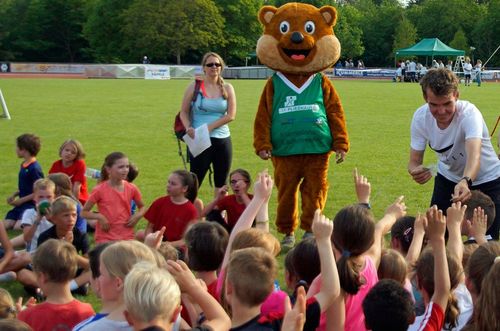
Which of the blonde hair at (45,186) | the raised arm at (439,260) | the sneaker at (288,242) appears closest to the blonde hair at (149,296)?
the raised arm at (439,260)

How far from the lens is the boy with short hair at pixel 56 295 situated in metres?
4.01

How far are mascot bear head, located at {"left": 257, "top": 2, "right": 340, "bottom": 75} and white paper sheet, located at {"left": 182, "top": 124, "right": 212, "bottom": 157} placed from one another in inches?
38.7

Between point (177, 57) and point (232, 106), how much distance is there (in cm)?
6783

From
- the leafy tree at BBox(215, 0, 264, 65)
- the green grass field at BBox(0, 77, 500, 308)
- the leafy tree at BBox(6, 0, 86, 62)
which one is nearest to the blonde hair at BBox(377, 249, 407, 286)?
the green grass field at BBox(0, 77, 500, 308)

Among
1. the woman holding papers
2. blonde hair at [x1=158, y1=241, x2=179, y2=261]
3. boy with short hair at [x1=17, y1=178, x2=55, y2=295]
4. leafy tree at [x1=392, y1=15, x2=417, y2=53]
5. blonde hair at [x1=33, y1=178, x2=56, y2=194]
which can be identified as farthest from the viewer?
leafy tree at [x1=392, y1=15, x2=417, y2=53]

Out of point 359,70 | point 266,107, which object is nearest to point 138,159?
point 266,107

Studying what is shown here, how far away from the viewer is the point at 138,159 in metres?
12.9

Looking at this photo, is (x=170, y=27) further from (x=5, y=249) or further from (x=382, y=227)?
(x=382, y=227)

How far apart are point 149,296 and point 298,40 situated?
5.06m

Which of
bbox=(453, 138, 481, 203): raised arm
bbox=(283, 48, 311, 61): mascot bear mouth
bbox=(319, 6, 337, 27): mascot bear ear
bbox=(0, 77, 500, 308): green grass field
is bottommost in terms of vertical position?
bbox=(0, 77, 500, 308): green grass field

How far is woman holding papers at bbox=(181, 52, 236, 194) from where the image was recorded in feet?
26.7

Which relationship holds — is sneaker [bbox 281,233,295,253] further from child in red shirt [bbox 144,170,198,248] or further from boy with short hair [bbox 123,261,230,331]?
boy with short hair [bbox 123,261,230,331]

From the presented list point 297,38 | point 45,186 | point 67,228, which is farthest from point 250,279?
point 297,38

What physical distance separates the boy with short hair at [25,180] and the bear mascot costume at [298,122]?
2609mm
